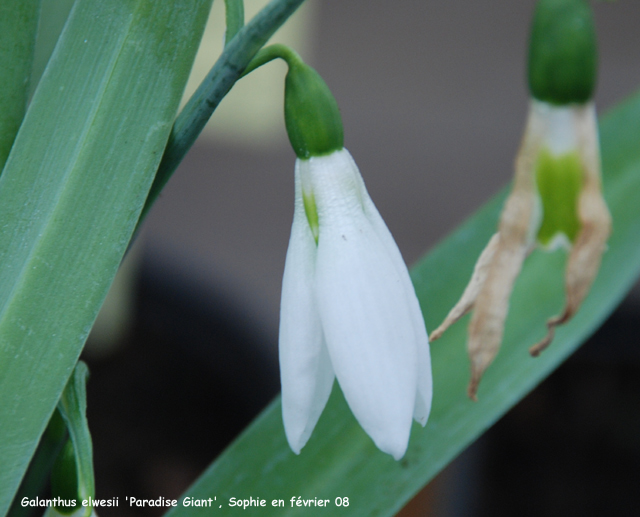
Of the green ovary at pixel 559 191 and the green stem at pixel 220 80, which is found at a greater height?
the green stem at pixel 220 80

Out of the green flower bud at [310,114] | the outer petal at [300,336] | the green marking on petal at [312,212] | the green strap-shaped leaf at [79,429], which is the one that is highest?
the green flower bud at [310,114]

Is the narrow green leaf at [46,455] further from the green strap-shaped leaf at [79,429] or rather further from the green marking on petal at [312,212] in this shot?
the green marking on petal at [312,212]

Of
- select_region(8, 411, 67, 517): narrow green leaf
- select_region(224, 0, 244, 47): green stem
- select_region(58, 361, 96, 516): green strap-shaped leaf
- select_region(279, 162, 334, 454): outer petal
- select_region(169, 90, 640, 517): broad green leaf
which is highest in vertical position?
select_region(224, 0, 244, 47): green stem

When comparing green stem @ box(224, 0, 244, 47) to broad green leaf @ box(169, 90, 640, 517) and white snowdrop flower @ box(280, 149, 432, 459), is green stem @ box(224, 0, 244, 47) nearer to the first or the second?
white snowdrop flower @ box(280, 149, 432, 459)

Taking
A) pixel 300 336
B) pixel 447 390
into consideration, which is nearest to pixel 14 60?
pixel 300 336

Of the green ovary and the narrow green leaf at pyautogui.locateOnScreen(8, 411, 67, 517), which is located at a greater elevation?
the green ovary

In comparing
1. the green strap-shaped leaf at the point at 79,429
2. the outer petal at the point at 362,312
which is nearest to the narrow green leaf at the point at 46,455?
the green strap-shaped leaf at the point at 79,429

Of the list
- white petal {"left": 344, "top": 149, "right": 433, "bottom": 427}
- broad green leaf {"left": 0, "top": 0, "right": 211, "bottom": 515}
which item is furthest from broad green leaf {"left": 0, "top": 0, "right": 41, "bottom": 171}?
white petal {"left": 344, "top": 149, "right": 433, "bottom": 427}

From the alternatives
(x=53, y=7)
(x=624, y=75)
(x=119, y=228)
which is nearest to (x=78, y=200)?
(x=119, y=228)
